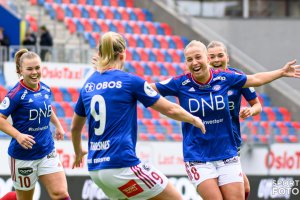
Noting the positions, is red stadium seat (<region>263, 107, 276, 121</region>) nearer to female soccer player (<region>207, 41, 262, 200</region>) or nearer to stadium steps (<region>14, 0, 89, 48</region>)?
stadium steps (<region>14, 0, 89, 48</region>)

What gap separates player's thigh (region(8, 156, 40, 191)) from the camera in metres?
9.10

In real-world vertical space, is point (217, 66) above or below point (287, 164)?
above

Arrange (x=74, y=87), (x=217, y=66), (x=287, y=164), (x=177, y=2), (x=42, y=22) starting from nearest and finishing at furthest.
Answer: (x=217, y=66) → (x=287, y=164) → (x=74, y=87) → (x=42, y=22) → (x=177, y=2)

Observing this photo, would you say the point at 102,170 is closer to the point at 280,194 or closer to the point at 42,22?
the point at 280,194

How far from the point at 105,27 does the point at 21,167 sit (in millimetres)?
13966

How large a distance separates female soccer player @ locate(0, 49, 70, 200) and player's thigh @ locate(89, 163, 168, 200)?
209 centimetres

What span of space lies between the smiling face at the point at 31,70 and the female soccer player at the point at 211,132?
1459mm

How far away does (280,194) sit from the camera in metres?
14.1

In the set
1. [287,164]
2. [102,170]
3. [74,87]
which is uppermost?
[102,170]

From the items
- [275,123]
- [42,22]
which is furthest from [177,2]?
[275,123]

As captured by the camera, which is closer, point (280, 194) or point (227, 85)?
point (227, 85)

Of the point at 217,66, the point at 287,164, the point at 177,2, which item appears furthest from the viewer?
the point at 177,2

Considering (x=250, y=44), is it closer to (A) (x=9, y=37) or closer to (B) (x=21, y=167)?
(A) (x=9, y=37)

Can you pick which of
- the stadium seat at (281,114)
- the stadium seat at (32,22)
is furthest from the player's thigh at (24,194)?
the stadium seat at (281,114)
